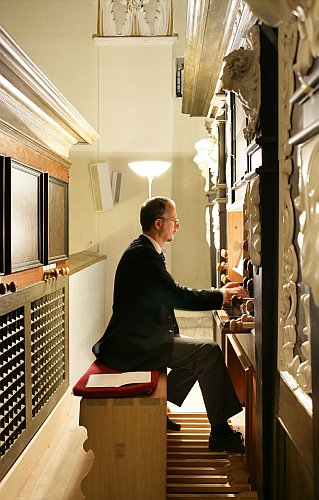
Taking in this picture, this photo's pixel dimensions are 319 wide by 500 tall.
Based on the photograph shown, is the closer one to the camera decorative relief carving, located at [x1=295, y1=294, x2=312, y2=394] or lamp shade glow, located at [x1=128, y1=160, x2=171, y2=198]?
decorative relief carving, located at [x1=295, y1=294, x2=312, y2=394]

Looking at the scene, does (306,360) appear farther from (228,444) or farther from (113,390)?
(228,444)

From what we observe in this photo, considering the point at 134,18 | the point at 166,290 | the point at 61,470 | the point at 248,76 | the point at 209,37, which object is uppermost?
the point at 134,18

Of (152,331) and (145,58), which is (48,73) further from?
(152,331)

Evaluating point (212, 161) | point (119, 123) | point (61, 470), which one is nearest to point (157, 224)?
point (212, 161)

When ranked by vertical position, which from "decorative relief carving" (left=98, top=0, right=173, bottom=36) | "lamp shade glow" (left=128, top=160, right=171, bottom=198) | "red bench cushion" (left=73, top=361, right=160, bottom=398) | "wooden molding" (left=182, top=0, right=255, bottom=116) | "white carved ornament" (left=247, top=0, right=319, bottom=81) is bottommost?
"red bench cushion" (left=73, top=361, right=160, bottom=398)

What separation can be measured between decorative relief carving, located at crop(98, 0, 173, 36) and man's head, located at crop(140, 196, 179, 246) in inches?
177

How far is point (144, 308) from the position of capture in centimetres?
370

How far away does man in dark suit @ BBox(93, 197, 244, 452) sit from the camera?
11.4 feet

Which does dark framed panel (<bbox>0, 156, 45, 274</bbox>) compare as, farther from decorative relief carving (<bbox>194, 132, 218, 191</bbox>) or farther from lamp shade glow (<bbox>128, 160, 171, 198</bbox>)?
lamp shade glow (<bbox>128, 160, 171, 198</bbox>)

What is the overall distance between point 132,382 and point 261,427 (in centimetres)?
89

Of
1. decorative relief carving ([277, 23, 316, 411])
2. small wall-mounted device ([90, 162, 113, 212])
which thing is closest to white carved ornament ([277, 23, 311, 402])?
decorative relief carving ([277, 23, 316, 411])

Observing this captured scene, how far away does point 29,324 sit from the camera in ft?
12.0

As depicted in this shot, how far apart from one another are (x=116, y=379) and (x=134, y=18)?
5900 mm

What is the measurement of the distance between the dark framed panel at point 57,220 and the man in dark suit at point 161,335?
849mm
